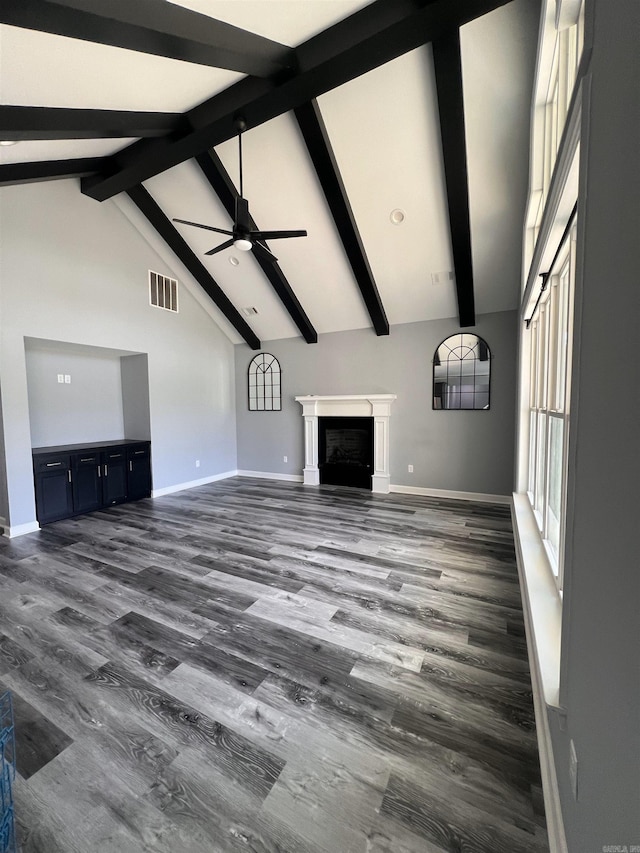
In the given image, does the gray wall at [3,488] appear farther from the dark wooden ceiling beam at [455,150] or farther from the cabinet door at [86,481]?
the dark wooden ceiling beam at [455,150]

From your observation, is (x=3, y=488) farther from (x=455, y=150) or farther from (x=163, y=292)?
(x=455, y=150)

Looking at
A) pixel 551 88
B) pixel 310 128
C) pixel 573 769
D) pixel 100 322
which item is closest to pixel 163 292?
pixel 100 322

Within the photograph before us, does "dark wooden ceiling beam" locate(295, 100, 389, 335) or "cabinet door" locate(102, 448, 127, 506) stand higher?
"dark wooden ceiling beam" locate(295, 100, 389, 335)

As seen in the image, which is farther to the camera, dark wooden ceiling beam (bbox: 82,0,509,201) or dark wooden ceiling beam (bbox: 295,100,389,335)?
dark wooden ceiling beam (bbox: 295,100,389,335)

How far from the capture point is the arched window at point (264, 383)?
22.0 feet

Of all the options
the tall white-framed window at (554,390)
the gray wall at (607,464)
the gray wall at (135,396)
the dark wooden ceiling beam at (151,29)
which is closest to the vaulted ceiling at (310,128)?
the dark wooden ceiling beam at (151,29)

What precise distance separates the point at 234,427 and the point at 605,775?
6.89m

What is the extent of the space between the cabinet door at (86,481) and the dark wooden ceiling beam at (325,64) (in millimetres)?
3636

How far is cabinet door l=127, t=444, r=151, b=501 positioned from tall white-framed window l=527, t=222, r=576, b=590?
5.20m

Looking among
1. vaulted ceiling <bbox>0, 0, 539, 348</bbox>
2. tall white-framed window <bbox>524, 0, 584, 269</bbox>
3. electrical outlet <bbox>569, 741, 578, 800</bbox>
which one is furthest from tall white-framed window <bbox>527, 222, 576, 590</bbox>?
vaulted ceiling <bbox>0, 0, 539, 348</bbox>

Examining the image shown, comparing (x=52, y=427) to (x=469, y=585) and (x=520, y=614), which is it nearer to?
(x=469, y=585)

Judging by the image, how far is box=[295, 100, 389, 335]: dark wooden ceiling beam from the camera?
A: 10.7 feet

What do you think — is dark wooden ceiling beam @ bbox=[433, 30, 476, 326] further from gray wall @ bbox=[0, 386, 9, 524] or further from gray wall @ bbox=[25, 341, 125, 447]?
gray wall @ bbox=[0, 386, 9, 524]

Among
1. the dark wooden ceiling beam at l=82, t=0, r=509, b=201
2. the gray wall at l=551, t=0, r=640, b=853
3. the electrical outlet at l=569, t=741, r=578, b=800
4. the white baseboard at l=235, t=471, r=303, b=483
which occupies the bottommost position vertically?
the white baseboard at l=235, t=471, r=303, b=483
